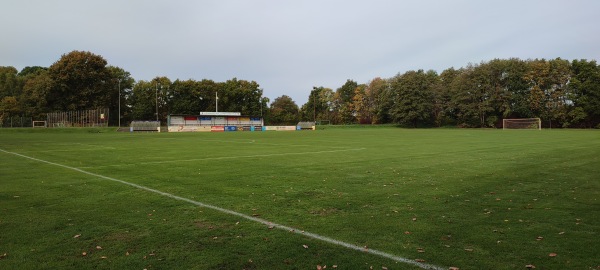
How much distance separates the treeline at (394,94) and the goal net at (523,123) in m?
2.51

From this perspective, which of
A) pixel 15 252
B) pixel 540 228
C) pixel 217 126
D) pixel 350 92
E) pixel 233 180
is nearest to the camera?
pixel 15 252

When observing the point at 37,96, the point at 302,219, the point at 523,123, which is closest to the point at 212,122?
the point at 37,96

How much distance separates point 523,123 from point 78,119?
83.4 metres

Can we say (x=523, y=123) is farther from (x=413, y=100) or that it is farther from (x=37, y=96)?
(x=37, y=96)

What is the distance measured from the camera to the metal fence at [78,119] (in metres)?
67.7

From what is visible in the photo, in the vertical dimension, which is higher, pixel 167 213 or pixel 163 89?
pixel 163 89

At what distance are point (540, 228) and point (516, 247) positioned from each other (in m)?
1.20

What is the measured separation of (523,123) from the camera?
76438 millimetres

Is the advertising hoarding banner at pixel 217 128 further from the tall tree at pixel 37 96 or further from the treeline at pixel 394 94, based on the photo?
the tall tree at pixel 37 96

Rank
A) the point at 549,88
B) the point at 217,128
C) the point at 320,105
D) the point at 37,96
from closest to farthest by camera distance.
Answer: the point at 217,128, the point at 37,96, the point at 549,88, the point at 320,105

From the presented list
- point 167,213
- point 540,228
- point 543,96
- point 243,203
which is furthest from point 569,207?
point 543,96

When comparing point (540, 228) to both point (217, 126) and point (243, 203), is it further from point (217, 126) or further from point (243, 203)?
point (217, 126)

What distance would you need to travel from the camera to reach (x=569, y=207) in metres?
7.30

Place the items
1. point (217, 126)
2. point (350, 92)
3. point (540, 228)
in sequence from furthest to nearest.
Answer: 1. point (350, 92)
2. point (217, 126)
3. point (540, 228)
